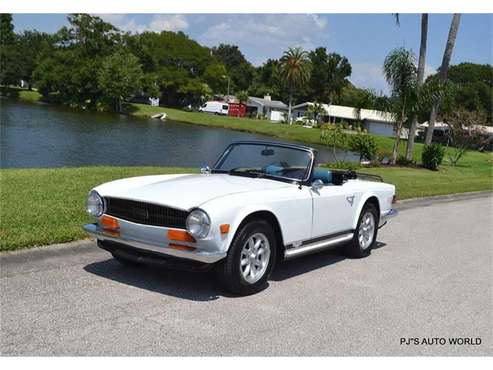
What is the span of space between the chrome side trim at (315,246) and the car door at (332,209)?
9 cm

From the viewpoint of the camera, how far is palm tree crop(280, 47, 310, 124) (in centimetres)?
9194

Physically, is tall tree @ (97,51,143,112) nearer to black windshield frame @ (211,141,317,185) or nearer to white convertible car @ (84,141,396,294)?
black windshield frame @ (211,141,317,185)

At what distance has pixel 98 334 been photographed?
4.29 m

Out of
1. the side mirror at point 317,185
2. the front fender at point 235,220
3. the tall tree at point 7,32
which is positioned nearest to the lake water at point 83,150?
the side mirror at point 317,185

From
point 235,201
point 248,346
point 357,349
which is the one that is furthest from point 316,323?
point 235,201

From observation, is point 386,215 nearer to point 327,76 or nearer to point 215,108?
point 215,108

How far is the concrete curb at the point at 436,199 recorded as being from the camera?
13.7m

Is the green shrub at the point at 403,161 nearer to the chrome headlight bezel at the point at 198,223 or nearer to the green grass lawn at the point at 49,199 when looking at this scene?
the green grass lawn at the point at 49,199

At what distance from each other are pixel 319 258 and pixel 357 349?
3096mm

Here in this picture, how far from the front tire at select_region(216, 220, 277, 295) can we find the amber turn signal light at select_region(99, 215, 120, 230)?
43.0 inches

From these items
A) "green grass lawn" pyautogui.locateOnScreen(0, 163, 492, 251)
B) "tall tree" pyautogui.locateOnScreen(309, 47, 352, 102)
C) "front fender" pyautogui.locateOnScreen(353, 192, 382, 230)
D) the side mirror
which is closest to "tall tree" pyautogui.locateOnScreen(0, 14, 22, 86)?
"tall tree" pyautogui.locateOnScreen(309, 47, 352, 102)

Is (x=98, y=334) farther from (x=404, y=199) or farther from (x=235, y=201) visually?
(x=404, y=199)

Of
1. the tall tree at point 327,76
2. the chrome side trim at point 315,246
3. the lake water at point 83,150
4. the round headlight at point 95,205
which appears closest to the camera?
the round headlight at point 95,205

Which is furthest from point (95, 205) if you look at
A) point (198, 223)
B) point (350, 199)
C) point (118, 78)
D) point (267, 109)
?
point (267, 109)
